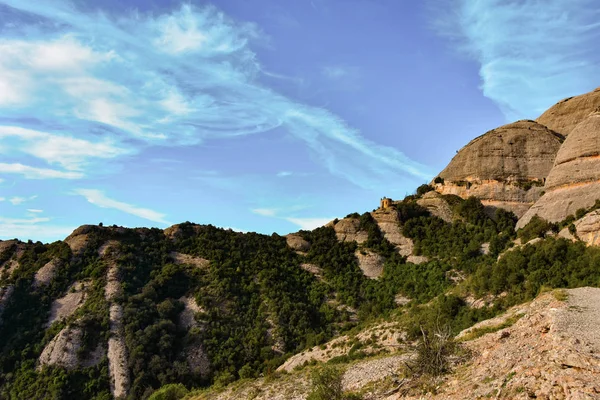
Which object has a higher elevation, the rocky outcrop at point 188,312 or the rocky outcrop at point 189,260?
the rocky outcrop at point 189,260

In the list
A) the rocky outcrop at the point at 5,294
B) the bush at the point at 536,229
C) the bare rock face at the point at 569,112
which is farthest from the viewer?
the bare rock face at the point at 569,112

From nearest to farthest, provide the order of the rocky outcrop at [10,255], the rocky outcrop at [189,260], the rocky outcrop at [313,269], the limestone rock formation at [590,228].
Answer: the limestone rock formation at [590,228] → the rocky outcrop at [313,269] → the rocky outcrop at [10,255] → the rocky outcrop at [189,260]

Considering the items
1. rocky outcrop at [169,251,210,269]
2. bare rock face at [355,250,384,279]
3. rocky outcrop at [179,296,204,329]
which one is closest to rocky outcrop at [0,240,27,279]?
rocky outcrop at [169,251,210,269]

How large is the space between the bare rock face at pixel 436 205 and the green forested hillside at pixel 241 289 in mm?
696

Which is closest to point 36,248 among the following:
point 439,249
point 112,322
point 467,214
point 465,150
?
point 112,322

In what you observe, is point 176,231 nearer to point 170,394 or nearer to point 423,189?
point 170,394

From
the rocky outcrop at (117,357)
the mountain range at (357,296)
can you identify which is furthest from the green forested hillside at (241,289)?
the rocky outcrop at (117,357)

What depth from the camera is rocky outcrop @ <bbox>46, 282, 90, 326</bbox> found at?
127ft

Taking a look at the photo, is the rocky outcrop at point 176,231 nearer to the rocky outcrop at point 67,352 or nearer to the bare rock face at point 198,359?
the rocky outcrop at point 67,352

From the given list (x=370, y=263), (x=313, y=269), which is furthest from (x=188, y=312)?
(x=370, y=263)

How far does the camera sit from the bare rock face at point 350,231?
155 feet

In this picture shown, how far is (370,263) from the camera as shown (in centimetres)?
4331

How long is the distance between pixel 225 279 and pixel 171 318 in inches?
253

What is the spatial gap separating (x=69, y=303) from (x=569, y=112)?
59189mm
